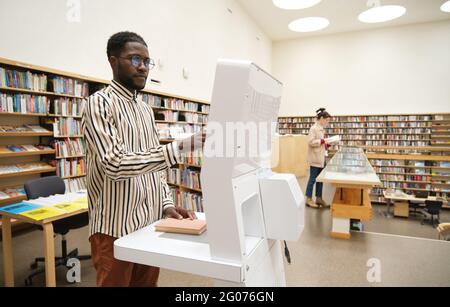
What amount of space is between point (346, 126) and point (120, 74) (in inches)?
371

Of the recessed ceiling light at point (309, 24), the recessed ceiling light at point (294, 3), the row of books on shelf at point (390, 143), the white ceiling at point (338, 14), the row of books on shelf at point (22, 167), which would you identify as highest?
the white ceiling at point (338, 14)

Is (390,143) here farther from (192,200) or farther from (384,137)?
(192,200)

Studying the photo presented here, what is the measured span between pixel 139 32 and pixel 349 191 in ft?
14.5

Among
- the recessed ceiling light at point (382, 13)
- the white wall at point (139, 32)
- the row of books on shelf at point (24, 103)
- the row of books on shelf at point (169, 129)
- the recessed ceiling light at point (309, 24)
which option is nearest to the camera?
the row of books on shelf at point (24, 103)

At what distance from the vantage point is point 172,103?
18.5 ft

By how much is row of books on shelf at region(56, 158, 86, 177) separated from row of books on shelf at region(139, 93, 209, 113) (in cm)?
150

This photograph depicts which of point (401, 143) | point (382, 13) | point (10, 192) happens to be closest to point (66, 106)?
point (10, 192)

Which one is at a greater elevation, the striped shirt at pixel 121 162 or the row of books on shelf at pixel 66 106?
the row of books on shelf at pixel 66 106

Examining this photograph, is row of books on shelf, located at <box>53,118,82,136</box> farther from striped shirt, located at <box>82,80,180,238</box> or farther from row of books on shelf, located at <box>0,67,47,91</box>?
striped shirt, located at <box>82,80,180,238</box>

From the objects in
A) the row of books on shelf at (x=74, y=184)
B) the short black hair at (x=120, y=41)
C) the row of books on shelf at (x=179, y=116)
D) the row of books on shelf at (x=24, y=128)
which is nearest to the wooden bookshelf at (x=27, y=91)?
the row of books on shelf at (x=24, y=128)

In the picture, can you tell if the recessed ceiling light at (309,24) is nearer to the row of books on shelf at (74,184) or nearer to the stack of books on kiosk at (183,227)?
the row of books on shelf at (74,184)

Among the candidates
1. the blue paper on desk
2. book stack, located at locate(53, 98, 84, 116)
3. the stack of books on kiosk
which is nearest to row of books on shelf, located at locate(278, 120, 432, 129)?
book stack, located at locate(53, 98, 84, 116)

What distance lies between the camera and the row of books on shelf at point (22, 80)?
3.10m

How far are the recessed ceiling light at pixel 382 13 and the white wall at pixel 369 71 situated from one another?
1302 mm
